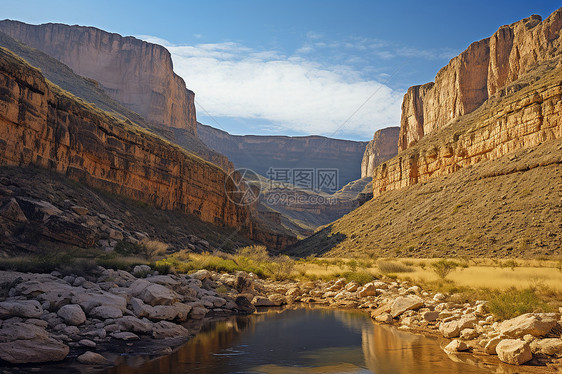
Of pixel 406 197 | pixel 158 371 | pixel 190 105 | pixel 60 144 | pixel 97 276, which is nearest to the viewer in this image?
pixel 158 371

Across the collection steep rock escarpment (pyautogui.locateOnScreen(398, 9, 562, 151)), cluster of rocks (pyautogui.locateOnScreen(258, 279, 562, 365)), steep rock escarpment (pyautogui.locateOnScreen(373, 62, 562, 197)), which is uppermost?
steep rock escarpment (pyautogui.locateOnScreen(398, 9, 562, 151))

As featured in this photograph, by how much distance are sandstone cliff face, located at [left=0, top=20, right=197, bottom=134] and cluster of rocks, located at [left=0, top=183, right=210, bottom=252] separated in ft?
320

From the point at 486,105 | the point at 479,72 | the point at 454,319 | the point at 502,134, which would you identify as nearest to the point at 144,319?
the point at 454,319

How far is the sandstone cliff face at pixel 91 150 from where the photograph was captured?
88.3 feet

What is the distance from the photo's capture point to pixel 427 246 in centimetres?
3569

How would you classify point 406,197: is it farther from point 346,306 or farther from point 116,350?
point 116,350

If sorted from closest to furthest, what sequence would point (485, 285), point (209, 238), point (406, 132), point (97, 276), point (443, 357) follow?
point (443, 357)
point (97, 276)
point (485, 285)
point (209, 238)
point (406, 132)

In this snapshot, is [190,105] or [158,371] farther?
[190,105]

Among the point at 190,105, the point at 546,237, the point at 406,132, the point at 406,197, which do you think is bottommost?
the point at 546,237

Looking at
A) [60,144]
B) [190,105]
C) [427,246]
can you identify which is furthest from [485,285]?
[190,105]

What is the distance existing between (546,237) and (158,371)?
28662 millimetres

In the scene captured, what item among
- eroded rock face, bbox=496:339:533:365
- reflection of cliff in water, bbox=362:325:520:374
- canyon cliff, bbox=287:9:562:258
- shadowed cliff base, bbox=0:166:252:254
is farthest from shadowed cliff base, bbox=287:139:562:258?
eroded rock face, bbox=496:339:533:365

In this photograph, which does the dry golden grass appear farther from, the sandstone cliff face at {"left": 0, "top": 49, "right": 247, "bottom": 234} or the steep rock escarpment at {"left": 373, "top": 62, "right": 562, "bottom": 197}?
the sandstone cliff face at {"left": 0, "top": 49, "right": 247, "bottom": 234}

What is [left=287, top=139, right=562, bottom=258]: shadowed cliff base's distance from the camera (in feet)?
94.1
